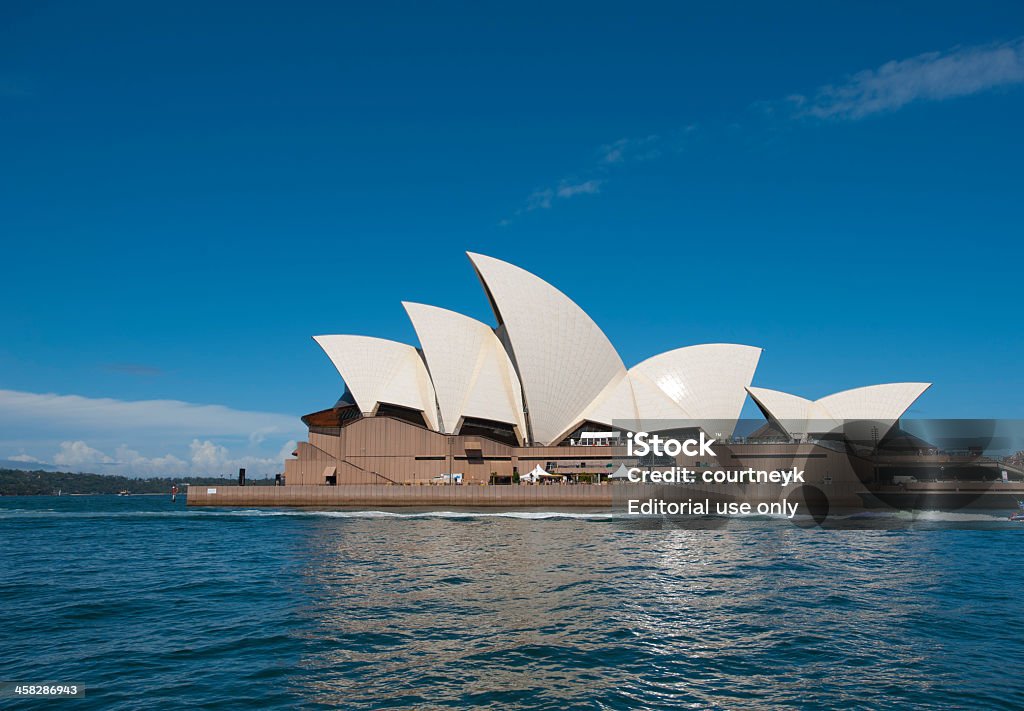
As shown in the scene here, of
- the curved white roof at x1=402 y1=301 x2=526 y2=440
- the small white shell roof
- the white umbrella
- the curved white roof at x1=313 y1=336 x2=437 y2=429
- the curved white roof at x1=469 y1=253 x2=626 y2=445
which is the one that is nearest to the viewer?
the white umbrella

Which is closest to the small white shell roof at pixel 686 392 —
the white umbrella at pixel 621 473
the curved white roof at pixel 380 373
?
the white umbrella at pixel 621 473

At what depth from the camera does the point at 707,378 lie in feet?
211

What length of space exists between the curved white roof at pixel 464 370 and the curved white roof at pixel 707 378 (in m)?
12.0

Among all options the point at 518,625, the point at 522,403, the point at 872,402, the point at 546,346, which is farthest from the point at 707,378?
the point at 518,625

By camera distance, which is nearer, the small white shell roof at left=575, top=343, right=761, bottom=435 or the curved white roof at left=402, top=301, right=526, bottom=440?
the curved white roof at left=402, top=301, right=526, bottom=440

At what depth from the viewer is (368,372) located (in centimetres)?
6356

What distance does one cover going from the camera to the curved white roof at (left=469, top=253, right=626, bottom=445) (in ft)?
199

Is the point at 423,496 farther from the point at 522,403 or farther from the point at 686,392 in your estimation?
the point at 686,392

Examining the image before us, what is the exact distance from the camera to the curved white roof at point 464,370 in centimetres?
6150

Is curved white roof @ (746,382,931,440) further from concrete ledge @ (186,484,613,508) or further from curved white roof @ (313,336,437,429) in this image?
curved white roof @ (313,336,437,429)

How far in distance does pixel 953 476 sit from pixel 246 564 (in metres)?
62.7

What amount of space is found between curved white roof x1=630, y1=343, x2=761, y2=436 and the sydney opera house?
0.11 meters

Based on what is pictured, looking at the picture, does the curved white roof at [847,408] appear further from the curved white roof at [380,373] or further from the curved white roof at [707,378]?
the curved white roof at [380,373]

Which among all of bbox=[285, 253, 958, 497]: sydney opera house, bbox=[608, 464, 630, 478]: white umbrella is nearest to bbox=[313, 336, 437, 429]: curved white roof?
bbox=[285, 253, 958, 497]: sydney opera house
